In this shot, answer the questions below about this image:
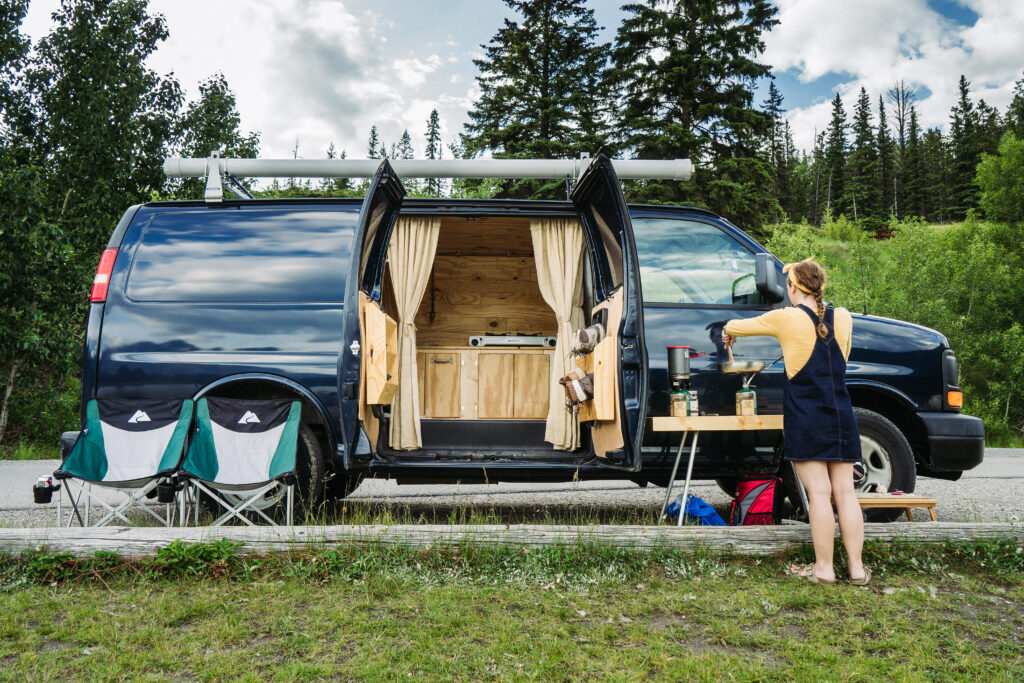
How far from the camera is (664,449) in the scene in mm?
3934

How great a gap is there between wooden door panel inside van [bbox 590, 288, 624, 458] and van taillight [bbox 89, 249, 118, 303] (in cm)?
315

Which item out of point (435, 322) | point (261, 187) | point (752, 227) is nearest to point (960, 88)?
point (752, 227)

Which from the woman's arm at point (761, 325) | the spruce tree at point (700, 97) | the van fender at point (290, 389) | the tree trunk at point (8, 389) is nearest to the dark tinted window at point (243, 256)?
the van fender at point (290, 389)

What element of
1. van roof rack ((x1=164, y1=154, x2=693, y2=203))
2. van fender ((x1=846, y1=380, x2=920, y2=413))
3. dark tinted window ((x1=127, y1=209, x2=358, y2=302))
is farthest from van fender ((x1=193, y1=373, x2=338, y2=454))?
van fender ((x1=846, y1=380, x2=920, y2=413))

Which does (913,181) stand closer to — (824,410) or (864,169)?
(864,169)

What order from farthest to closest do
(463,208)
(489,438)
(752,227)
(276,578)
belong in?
(752,227) → (489,438) → (463,208) → (276,578)

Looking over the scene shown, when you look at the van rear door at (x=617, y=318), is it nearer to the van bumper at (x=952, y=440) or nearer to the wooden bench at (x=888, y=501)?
the wooden bench at (x=888, y=501)

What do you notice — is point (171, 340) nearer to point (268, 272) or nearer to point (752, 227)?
point (268, 272)

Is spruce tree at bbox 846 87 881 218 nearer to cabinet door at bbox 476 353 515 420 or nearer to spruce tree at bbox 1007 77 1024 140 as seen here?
spruce tree at bbox 1007 77 1024 140

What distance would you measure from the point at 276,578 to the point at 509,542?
1139 mm

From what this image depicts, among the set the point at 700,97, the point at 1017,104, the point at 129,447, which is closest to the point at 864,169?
the point at 1017,104

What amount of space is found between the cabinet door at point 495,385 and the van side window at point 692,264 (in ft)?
8.12

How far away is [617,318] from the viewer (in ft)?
12.4

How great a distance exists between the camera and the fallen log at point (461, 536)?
3.00 meters
